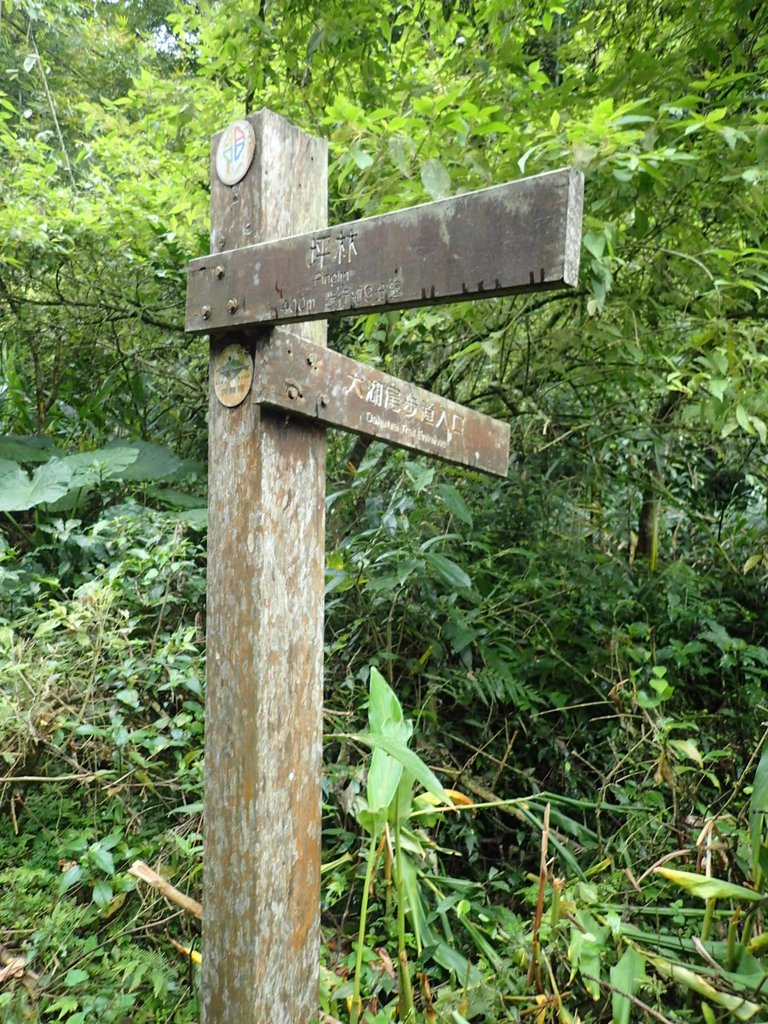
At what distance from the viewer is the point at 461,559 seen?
9.98 feet

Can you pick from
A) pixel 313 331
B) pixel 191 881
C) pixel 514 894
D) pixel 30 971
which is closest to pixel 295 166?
pixel 313 331

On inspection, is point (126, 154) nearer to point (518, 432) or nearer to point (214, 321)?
point (518, 432)

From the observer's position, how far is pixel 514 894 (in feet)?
7.31

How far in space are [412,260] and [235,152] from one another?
567 mm

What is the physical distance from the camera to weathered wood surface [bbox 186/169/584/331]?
1099mm

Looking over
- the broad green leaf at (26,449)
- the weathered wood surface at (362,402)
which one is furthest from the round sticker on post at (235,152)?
the broad green leaf at (26,449)

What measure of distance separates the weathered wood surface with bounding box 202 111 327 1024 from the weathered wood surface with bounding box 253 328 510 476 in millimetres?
66

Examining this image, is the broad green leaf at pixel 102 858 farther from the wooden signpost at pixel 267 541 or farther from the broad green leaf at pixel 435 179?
the broad green leaf at pixel 435 179

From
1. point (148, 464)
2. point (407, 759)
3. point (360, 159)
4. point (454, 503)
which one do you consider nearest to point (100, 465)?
point (148, 464)

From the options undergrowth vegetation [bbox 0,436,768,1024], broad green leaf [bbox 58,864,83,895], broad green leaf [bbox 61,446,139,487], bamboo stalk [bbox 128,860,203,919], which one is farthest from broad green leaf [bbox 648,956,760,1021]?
broad green leaf [bbox 61,446,139,487]

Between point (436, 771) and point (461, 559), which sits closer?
point (436, 771)

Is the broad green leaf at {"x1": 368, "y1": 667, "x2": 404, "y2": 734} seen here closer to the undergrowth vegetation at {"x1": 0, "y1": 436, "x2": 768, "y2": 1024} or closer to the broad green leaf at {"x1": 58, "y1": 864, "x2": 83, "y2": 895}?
the undergrowth vegetation at {"x1": 0, "y1": 436, "x2": 768, "y2": 1024}

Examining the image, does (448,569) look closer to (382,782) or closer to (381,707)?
(381,707)

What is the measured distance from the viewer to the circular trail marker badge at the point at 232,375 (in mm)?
1463
